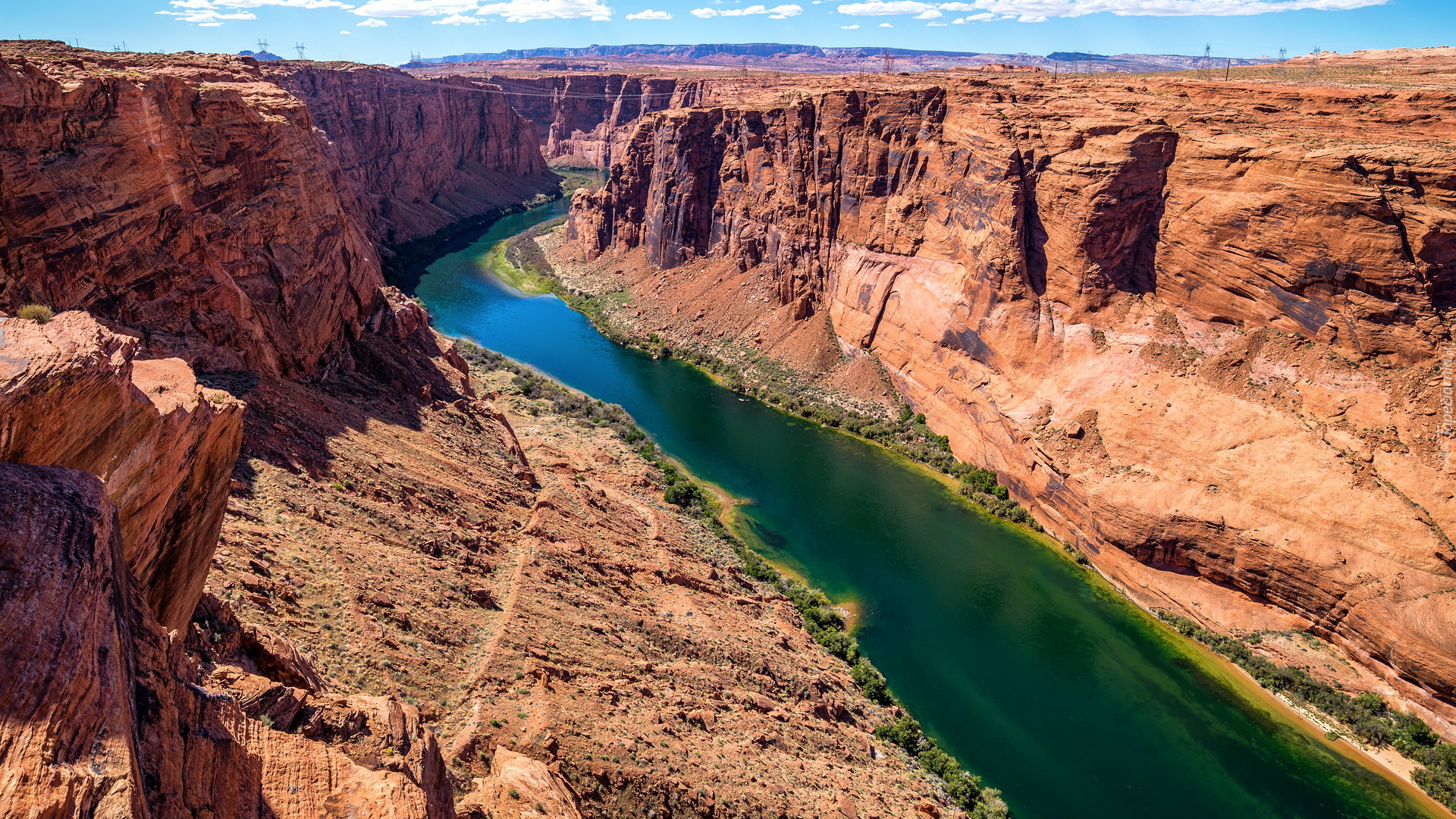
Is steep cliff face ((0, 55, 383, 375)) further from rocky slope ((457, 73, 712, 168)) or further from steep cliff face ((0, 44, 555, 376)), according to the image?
rocky slope ((457, 73, 712, 168))

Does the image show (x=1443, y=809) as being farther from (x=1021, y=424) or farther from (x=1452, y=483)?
(x=1021, y=424)

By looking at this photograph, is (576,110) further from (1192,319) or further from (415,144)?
(1192,319)

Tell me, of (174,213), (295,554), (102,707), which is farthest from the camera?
(174,213)

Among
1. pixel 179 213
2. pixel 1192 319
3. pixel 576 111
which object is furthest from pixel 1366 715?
pixel 576 111

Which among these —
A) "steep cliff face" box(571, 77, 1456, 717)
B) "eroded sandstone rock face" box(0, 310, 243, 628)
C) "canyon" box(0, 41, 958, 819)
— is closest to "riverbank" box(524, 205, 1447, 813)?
"steep cliff face" box(571, 77, 1456, 717)

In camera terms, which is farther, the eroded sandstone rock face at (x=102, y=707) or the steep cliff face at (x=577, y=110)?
the steep cliff face at (x=577, y=110)

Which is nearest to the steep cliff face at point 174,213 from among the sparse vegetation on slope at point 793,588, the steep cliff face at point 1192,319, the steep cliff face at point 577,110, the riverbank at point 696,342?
the sparse vegetation on slope at point 793,588

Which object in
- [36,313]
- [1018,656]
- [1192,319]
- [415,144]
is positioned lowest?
[1018,656]

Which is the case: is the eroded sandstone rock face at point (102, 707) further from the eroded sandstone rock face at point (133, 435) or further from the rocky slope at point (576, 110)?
the rocky slope at point (576, 110)
